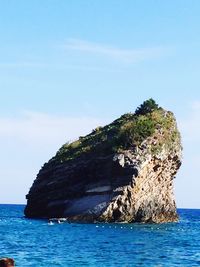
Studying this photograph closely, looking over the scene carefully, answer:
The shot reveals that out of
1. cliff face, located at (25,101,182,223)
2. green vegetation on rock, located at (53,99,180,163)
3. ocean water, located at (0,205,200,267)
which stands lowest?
ocean water, located at (0,205,200,267)

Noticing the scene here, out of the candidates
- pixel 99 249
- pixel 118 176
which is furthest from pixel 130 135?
pixel 99 249

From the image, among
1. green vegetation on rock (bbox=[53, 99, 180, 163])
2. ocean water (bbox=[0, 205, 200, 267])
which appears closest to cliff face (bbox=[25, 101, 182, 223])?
green vegetation on rock (bbox=[53, 99, 180, 163])

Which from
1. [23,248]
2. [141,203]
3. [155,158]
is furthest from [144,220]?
[23,248]

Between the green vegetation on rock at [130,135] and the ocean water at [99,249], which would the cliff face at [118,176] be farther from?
the ocean water at [99,249]

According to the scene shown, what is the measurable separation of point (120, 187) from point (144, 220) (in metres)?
8.08

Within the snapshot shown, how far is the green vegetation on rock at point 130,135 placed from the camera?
324 feet

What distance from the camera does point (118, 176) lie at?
93562 millimetres

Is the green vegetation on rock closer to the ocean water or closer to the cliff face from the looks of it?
the cliff face

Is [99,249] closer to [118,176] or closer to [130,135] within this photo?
[118,176]

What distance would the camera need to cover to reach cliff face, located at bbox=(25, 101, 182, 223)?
9181 centimetres

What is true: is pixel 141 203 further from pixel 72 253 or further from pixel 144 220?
pixel 72 253

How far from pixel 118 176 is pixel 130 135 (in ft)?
28.8

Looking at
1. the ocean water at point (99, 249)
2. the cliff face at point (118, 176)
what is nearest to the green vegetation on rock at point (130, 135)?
the cliff face at point (118, 176)

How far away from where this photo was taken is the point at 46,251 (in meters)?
47.5
